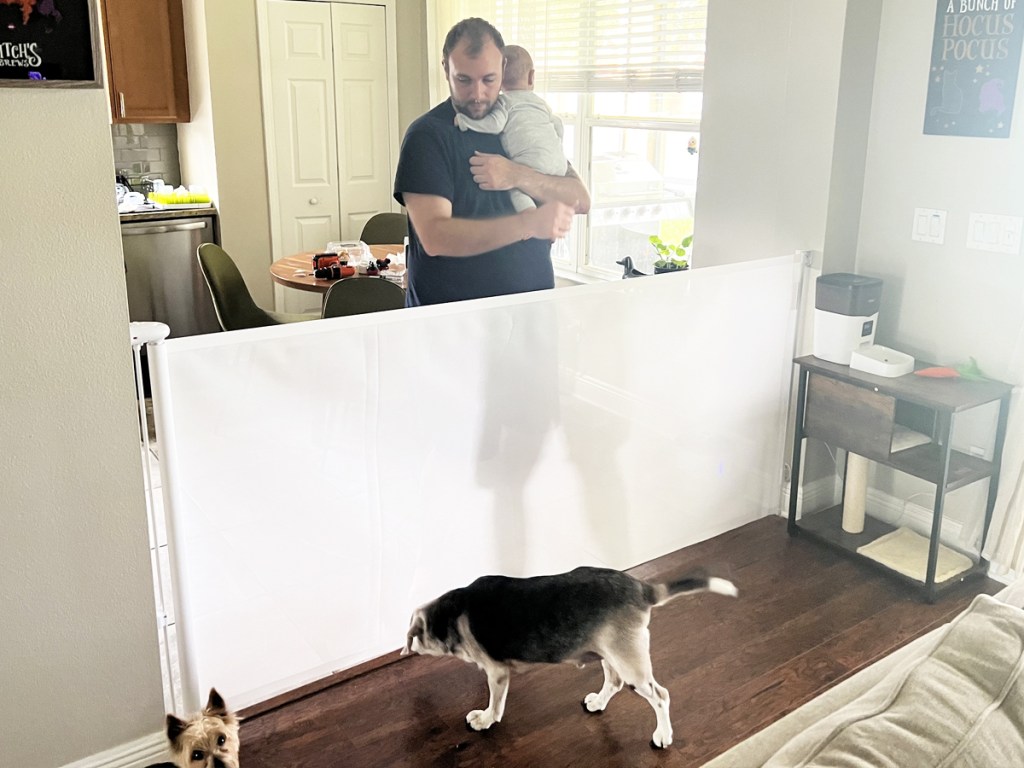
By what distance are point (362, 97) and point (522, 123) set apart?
0.40 meters

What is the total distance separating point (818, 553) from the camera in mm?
2969

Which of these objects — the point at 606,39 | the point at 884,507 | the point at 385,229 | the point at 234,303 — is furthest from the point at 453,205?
the point at 884,507

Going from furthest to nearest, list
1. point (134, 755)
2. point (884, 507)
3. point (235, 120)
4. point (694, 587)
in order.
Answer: point (884, 507) < point (235, 120) < point (694, 587) < point (134, 755)

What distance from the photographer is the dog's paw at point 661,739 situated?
2084mm

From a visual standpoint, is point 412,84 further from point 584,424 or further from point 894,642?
point 894,642

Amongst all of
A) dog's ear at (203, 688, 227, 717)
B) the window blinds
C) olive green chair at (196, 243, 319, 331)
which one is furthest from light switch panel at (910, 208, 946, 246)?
dog's ear at (203, 688, 227, 717)

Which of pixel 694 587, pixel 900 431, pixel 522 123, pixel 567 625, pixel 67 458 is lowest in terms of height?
pixel 567 625

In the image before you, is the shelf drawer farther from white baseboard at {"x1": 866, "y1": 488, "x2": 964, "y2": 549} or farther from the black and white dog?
the black and white dog

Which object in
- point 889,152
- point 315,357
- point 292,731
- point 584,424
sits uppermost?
point 889,152

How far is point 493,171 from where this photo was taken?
7.20 ft

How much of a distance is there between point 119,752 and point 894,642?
1952mm

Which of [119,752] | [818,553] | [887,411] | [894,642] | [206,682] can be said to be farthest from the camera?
[818,553]

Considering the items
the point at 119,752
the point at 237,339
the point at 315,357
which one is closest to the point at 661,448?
the point at 315,357

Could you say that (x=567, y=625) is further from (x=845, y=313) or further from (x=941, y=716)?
(x=845, y=313)
